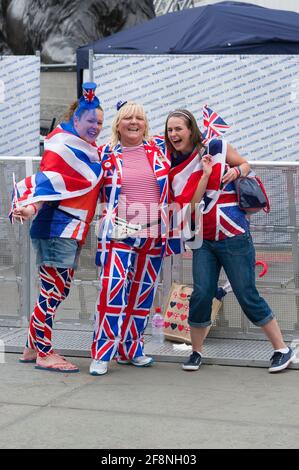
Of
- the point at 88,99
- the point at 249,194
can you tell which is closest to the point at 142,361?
the point at 249,194

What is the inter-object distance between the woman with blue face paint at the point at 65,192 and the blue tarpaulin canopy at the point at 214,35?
Answer: 5.93 m

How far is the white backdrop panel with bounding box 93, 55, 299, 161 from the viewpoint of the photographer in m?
12.0

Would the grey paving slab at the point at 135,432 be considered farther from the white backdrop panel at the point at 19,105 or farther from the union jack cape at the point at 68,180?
the white backdrop panel at the point at 19,105

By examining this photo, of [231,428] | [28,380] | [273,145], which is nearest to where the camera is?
[231,428]

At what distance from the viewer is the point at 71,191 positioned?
6.29 metres

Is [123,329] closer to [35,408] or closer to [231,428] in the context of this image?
[35,408]

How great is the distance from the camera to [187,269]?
7.29 metres

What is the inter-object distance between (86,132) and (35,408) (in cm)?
175

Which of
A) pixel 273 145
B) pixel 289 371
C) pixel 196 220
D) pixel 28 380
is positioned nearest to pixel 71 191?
pixel 196 220

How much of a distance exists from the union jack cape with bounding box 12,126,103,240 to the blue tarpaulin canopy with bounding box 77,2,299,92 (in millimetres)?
6036

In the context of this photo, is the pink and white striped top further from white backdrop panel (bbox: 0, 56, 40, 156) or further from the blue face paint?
→ white backdrop panel (bbox: 0, 56, 40, 156)

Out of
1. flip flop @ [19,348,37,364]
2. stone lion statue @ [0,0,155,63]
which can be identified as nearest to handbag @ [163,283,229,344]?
flip flop @ [19,348,37,364]

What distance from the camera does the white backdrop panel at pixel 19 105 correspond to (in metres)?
12.8

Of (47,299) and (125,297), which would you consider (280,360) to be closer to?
(125,297)
